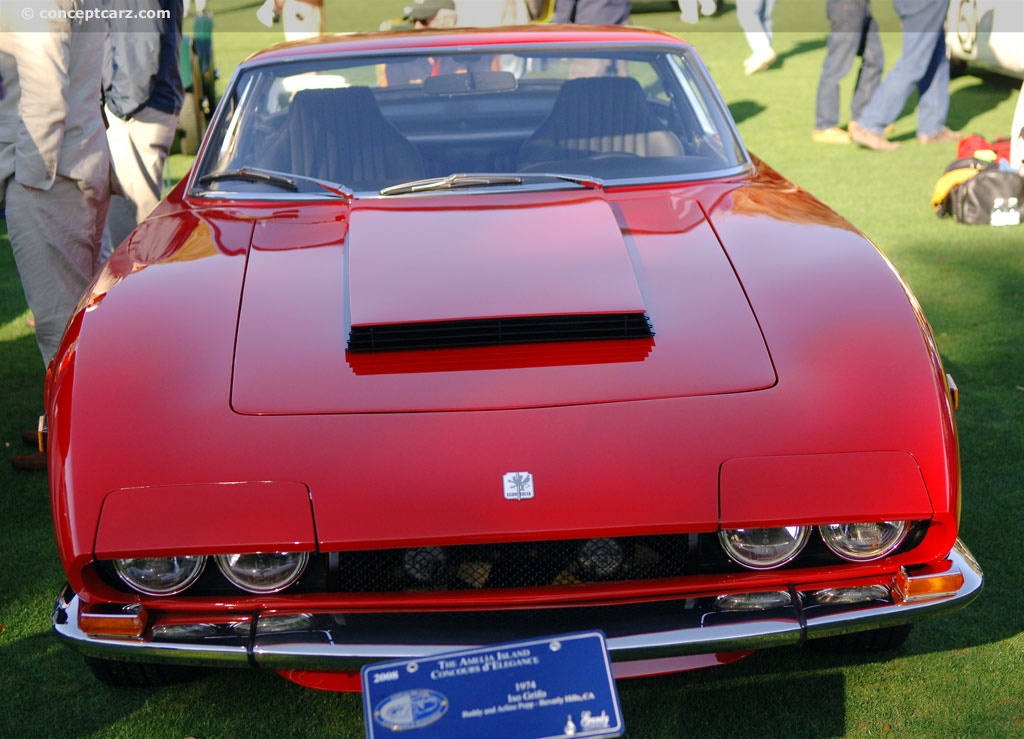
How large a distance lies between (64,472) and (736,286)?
1.54 metres

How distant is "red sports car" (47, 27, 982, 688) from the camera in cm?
219

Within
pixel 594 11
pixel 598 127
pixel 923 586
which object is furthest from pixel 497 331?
pixel 594 11

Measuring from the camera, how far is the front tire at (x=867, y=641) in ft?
8.93

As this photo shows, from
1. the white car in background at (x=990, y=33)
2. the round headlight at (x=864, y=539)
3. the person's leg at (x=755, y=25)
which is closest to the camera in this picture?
the round headlight at (x=864, y=539)

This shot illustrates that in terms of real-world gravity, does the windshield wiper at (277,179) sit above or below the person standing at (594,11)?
above

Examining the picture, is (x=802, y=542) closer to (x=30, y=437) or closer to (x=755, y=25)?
(x=30, y=437)

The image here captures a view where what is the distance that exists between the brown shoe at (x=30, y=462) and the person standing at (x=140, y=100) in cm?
154

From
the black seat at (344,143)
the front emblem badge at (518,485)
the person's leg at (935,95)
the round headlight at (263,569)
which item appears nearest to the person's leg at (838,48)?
the person's leg at (935,95)

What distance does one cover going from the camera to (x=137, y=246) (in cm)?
314

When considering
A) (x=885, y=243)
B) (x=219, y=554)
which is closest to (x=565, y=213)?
(x=219, y=554)

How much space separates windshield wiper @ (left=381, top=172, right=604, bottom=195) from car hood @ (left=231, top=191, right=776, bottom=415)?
0.22m

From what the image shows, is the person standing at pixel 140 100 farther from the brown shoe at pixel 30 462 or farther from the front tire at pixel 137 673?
the front tire at pixel 137 673

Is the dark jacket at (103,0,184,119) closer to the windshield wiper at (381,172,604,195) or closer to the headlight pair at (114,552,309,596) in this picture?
the windshield wiper at (381,172,604,195)

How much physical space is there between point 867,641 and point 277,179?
2.06 meters
